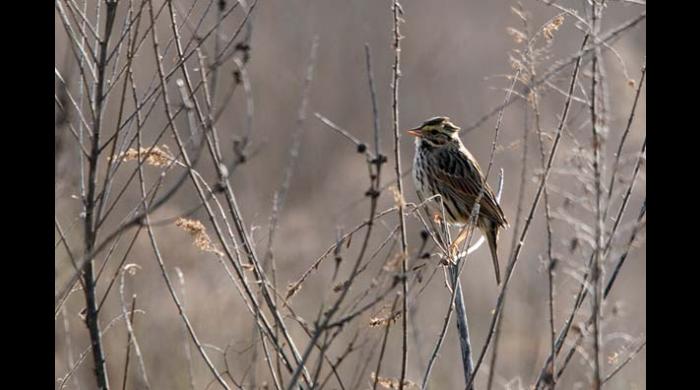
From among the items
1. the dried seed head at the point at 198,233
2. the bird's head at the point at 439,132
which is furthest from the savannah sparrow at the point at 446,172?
the dried seed head at the point at 198,233

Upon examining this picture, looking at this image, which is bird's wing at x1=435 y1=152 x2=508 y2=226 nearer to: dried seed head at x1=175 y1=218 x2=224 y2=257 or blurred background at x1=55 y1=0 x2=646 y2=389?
blurred background at x1=55 y1=0 x2=646 y2=389

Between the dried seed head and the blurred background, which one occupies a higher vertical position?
the blurred background

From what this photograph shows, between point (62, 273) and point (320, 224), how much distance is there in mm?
7174

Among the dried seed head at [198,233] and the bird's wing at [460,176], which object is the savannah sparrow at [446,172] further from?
the dried seed head at [198,233]

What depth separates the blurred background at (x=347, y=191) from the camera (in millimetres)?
8359

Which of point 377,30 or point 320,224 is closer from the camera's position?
point 320,224

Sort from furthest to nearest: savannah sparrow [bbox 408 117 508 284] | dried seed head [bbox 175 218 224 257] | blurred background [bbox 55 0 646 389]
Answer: blurred background [bbox 55 0 646 389]
savannah sparrow [bbox 408 117 508 284]
dried seed head [bbox 175 218 224 257]

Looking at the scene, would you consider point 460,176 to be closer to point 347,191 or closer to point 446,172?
point 446,172

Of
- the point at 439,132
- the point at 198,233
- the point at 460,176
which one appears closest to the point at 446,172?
the point at 460,176

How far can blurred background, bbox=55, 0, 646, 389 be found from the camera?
8.36 metres

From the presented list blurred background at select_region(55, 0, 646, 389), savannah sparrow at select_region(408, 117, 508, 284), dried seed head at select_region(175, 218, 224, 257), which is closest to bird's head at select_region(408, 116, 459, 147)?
savannah sparrow at select_region(408, 117, 508, 284)

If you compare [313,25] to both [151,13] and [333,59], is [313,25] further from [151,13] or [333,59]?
[151,13]
